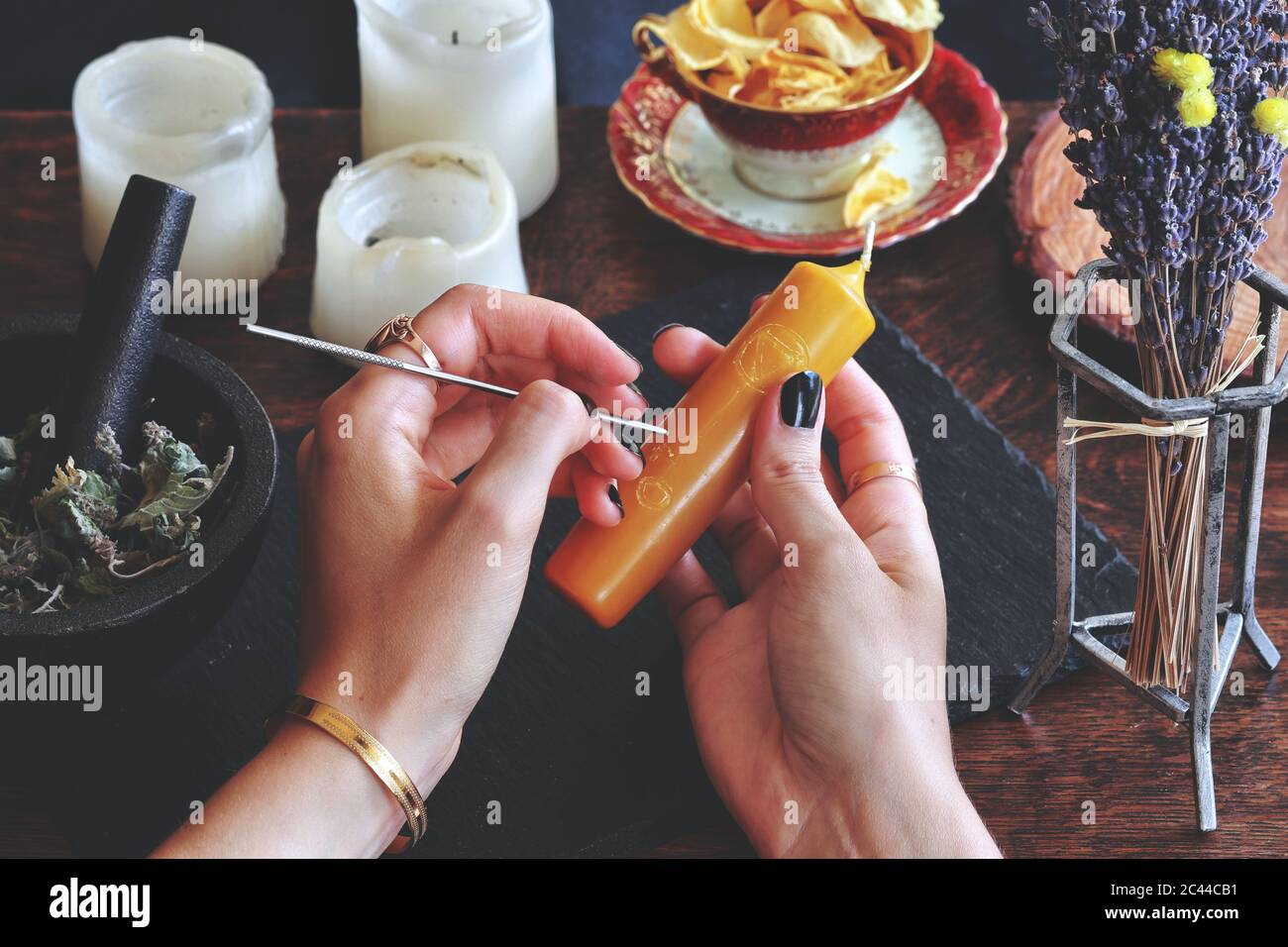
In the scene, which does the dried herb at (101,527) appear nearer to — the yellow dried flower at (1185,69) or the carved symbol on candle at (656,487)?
the carved symbol on candle at (656,487)

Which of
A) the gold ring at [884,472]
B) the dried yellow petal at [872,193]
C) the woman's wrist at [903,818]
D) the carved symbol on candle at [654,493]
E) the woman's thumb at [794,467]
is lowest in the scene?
the woman's wrist at [903,818]

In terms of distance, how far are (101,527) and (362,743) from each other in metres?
0.26

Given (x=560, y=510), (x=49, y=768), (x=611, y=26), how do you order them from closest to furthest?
1. (x=49, y=768)
2. (x=560, y=510)
3. (x=611, y=26)

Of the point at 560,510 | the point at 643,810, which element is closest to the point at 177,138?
the point at 560,510

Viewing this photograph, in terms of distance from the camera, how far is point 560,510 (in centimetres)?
117

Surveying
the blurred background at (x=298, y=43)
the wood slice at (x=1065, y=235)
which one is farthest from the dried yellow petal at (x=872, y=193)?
the blurred background at (x=298, y=43)

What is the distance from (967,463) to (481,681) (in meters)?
0.52

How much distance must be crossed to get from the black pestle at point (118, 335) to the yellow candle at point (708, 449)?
33 centimetres

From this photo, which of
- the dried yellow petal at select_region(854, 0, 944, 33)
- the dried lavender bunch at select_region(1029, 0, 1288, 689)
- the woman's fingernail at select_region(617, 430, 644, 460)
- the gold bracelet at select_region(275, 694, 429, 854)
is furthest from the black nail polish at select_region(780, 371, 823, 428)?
the dried yellow petal at select_region(854, 0, 944, 33)

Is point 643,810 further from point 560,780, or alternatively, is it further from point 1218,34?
point 1218,34

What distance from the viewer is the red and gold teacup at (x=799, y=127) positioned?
133 cm

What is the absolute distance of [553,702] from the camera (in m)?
1.04

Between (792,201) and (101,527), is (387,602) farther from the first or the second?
(792,201)

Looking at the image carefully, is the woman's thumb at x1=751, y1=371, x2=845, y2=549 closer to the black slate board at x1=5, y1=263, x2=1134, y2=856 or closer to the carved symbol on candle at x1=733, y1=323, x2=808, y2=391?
the carved symbol on candle at x1=733, y1=323, x2=808, y2=391
